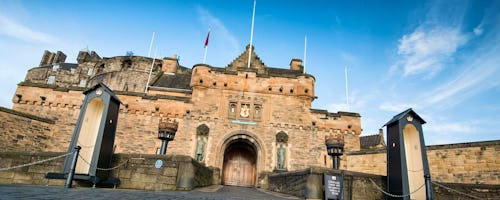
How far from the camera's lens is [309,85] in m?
20.4

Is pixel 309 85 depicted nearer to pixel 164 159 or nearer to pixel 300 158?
pixel 300 158

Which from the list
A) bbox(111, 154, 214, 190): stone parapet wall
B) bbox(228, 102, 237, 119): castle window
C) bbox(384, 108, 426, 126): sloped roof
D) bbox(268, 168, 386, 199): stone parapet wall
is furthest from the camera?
bbox(228, 102, 237, 119): castle window

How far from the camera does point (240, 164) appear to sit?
20.2 metres

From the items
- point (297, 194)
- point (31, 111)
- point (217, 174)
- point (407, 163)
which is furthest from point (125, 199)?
point (31, 111)

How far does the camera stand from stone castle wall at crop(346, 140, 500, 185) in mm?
13188

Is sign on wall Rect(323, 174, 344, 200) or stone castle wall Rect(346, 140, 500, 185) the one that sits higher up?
stone castle wall Rect(346, 140, 500, 185)

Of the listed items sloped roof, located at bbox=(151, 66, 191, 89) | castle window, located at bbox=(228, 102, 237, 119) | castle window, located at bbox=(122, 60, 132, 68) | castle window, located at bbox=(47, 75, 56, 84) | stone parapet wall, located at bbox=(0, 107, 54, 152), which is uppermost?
castle window, located at bbox=(122, 60, 132, 68)

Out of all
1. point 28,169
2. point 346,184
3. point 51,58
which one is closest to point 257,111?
point 346,184

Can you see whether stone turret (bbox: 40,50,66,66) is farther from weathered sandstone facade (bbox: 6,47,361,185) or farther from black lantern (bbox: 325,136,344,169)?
black lantern (bbox: 325,136,344,169)

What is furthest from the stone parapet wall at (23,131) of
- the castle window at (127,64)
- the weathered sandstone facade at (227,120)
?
the castle window at (127,64)

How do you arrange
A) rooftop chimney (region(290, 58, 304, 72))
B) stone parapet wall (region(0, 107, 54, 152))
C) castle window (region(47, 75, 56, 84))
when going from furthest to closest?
castle window (region(47, 75, 56, 84)) < rooftop chimney (region(290, 58, 304, 72)) < stone parapet wall (region(0, 107, 54, 152))

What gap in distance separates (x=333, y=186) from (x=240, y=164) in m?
11.9

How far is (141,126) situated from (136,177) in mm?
9939

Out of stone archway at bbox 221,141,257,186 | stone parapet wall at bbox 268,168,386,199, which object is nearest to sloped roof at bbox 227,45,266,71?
stone archway at bbox 221,141,257,186
